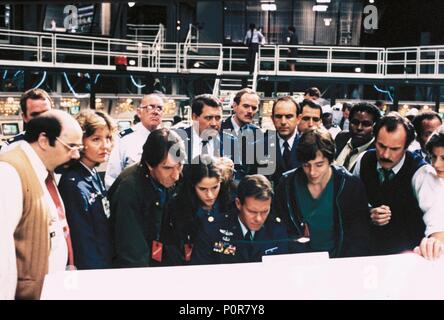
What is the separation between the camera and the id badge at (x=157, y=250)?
1391 millimetres

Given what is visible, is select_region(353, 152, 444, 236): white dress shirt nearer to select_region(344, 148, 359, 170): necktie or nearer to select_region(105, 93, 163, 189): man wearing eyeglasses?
select_region(344, 148, 359, 170): necktie

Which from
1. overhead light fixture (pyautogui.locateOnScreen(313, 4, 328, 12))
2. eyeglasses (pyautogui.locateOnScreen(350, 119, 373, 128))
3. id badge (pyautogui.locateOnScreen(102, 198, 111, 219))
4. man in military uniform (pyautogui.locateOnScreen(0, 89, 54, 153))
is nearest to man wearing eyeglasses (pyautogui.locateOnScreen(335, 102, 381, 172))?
eyeglasses (pyautogui.locateOnScreen(350, 119, 373, 128))

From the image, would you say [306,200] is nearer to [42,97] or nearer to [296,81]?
[42,97]

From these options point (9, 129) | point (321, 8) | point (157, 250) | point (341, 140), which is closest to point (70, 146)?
point (157, 250)

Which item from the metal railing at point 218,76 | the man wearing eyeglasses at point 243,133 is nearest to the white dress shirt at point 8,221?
the man wearing eyeglasses at point 243,133

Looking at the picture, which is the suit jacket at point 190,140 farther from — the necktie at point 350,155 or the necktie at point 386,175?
the necktie at point 386,175

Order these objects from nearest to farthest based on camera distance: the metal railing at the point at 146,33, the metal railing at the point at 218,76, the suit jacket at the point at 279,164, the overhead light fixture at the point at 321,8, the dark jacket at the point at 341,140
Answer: the suit jacket at the point at 279,164 < the dark jacket at the point at 341,140 < the metal railing at the point at 218,76 < the metal railing at the point at 146,33 < the overhead light fixture at the point at 321,8

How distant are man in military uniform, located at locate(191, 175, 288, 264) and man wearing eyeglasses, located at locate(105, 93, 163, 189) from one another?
0.47 m

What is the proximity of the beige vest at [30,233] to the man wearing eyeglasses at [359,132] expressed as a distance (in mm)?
941

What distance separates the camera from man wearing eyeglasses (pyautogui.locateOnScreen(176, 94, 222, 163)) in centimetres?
167

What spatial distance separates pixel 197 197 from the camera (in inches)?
55.6

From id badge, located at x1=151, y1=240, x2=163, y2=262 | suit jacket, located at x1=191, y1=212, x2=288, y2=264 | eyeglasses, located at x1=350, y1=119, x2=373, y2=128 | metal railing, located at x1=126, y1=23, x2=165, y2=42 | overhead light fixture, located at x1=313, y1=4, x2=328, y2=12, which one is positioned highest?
overhead light fixture, located at x1=313, y1=4, x2=328, y2=12

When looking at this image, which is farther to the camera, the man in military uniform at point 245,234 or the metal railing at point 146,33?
the metal railing at point 146,33

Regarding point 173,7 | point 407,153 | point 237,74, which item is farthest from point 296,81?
point 407,153
